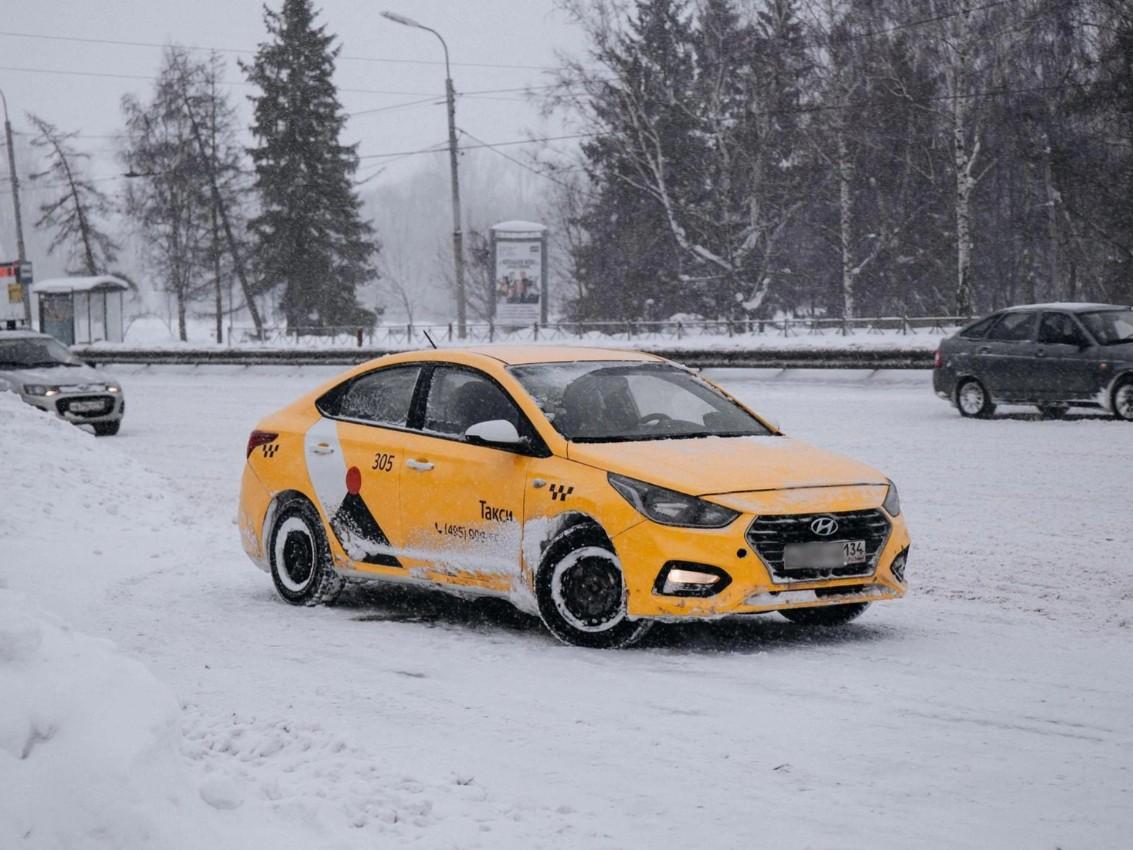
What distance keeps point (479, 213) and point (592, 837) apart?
598ft

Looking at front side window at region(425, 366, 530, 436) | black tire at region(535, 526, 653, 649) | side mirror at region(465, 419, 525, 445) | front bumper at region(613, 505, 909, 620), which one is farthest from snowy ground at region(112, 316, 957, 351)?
front bumper at region(613, 505, 909, 620)

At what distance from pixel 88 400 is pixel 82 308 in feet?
118

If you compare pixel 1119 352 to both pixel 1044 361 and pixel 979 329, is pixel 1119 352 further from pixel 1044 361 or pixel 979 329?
pixel 979 329

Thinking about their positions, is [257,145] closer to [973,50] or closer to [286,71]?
[286,71]

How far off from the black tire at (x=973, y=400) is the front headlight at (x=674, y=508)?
15406mm

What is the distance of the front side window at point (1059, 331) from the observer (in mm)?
20656

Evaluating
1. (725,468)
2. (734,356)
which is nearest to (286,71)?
(734,356)

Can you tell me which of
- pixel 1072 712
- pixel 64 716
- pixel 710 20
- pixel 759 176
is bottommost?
pixel 1072 712

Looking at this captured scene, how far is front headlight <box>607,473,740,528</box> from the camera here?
23.8 feet

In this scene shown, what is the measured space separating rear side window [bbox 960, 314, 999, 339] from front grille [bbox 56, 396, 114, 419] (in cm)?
1254

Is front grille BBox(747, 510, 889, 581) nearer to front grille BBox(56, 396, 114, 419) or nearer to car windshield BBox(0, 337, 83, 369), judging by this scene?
front grille BBox(56, 396, 114, 419)

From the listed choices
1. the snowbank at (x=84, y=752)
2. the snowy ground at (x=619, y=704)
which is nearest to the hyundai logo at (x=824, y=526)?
the snowy ground at (x=619, y=704)

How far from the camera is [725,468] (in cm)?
756

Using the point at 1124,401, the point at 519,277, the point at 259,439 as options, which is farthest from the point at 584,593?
the point at 519,277
